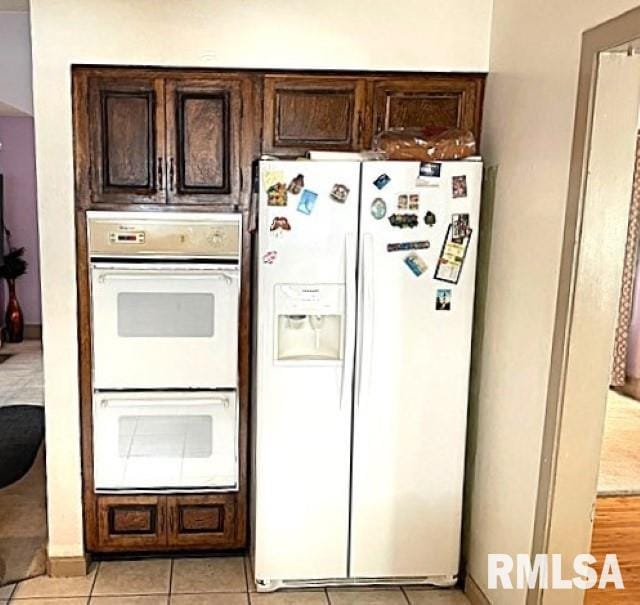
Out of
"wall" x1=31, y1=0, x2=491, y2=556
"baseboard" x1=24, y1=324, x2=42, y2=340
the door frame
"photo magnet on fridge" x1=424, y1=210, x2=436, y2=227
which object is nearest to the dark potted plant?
"baseboard" x1=24, y1=324, x2=42, y2=340

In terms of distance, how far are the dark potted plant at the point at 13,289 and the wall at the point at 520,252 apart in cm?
560

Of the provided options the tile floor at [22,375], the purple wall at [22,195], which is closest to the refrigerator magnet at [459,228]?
the tile floor at [22,375]

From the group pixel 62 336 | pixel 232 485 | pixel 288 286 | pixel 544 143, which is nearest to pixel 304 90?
pixel 288 286

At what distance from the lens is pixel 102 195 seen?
286 centimetres

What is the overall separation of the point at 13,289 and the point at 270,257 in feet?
17.7

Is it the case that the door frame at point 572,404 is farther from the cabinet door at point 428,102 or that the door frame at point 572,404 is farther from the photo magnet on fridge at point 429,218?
the cabinet door at point 428,102

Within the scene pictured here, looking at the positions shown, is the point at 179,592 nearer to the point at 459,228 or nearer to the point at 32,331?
the point at 459,228

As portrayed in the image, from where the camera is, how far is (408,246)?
107 inches

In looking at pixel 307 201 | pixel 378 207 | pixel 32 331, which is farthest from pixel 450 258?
pixel 32 331

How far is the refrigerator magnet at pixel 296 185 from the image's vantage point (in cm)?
265

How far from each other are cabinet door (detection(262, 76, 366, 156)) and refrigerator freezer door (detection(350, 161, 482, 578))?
0.34 meters

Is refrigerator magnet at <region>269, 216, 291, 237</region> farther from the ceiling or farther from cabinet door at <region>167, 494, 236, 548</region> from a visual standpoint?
the ceiling

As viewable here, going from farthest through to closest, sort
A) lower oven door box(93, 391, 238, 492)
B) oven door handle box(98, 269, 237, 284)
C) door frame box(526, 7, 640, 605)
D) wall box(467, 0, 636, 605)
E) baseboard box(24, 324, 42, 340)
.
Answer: baseboard box(24, 324, 42, 340), lower oven door box(93, 391, 238, 492), oven door handle box(98, 269, 237, 284), wall box(467, 0, 636, 605), door frame box(526, 7, 640, 605)

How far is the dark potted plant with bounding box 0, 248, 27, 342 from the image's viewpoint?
714 centimetres
